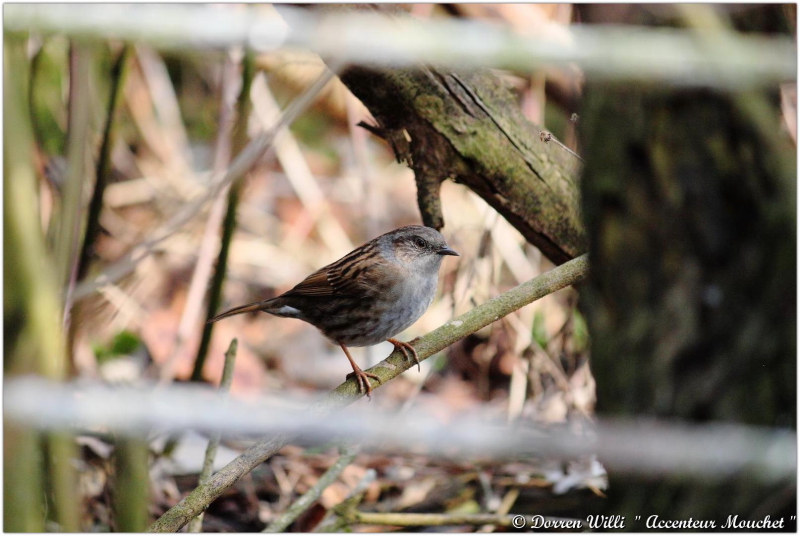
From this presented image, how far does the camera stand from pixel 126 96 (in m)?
3.29

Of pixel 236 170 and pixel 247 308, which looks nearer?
pixel 247 308

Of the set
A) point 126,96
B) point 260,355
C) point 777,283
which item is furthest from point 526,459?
point 126,96

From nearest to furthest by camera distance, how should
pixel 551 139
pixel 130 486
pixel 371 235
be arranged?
pixel 130 486 < pixel 551 139 < pixel 371 235

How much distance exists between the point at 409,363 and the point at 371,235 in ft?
3.93

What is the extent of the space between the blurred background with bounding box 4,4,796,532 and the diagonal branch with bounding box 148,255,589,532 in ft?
0.28

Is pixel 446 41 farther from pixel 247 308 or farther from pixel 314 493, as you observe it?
pixel 314 493

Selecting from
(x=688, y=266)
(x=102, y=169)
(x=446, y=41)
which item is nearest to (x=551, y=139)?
(x=446, y=41)

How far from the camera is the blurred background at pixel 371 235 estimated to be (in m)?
1.28

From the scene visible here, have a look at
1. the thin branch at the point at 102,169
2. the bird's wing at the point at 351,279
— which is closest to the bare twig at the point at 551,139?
the bird's wing at the point at 351,279

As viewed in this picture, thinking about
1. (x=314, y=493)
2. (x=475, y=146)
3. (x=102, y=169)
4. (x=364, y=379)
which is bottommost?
(x=314, y=493)

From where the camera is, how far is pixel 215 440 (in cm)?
157

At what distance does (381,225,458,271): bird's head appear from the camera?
1.80m

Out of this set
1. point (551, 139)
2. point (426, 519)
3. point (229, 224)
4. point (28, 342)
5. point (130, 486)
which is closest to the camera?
point (28, 342)

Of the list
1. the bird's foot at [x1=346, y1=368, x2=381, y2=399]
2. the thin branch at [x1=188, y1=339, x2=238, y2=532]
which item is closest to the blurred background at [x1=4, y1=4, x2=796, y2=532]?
the thin branch at [x1=188, y1=339, x2=238, y2=532]
